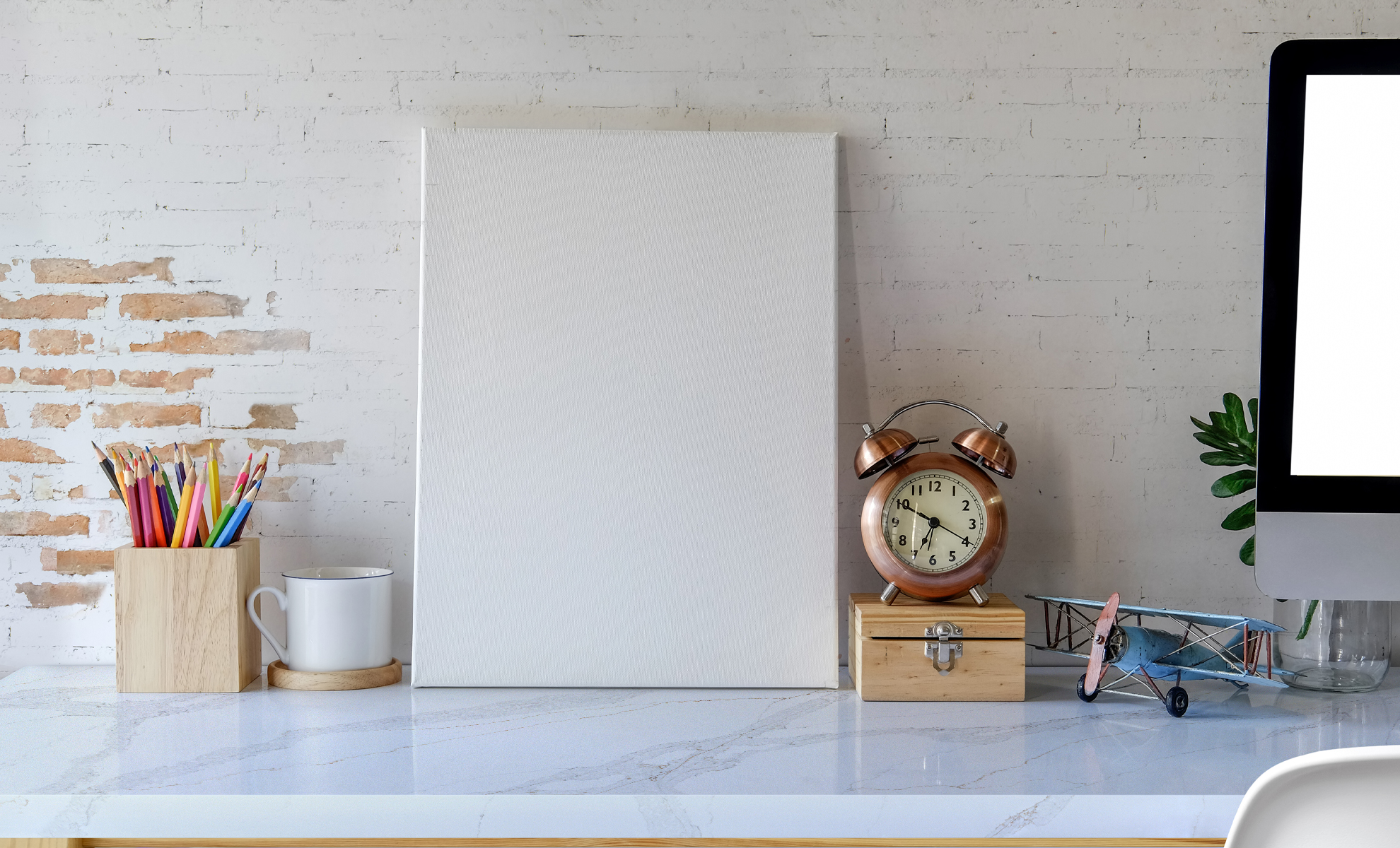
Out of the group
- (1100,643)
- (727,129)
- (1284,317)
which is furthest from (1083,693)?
(727,129)

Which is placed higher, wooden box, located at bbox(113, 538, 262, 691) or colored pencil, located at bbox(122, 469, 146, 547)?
colored pencil, located at bbox(122, 469, 146, 547)

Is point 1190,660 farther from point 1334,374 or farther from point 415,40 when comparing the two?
point 415,40

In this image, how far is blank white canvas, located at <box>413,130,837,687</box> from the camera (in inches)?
59.4

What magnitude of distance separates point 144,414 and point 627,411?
0.76 metres

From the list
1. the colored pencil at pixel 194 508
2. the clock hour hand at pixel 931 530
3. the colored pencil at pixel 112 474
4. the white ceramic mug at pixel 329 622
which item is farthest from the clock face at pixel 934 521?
the colored pencil at pixel 112 474

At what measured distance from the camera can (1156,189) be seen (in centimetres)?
162

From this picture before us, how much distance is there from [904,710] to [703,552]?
1.17ft

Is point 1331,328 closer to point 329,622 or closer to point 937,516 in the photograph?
point 937,516

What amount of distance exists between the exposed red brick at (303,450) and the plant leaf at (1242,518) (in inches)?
53.5

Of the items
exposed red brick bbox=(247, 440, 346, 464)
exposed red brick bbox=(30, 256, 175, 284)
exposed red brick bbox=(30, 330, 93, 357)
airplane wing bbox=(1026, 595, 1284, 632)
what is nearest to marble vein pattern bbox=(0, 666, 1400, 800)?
airplane wing bbox=(1026, 595, 1284, 632)

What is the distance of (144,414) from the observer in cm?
161

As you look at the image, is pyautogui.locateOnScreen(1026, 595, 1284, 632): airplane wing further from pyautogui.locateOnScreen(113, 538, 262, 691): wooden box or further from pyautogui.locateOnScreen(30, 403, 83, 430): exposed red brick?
pyautogui.locateOnScreen(30, 403, 83, 430): exposed red brick

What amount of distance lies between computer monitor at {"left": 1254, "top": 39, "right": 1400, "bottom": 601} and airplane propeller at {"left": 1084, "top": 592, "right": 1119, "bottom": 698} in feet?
0.61

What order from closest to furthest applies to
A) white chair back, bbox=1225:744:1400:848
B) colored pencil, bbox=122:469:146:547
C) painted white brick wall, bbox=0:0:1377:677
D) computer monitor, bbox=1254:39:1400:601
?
1. white chair back, bbox=1225:744:1400:848
2. computer monitor, bbox=1254:39:1400:601
3. colored pencil, bbox=122:469:146:547
4. painted white brick wall, bbox=0:0:1377:677
